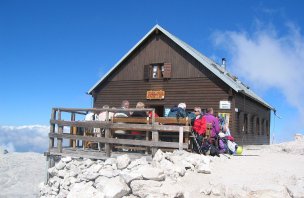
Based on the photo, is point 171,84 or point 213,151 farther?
point 171,84

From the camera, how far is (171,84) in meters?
→ 22.1

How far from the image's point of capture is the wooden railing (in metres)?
11.8

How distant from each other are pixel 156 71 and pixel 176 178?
13373mm

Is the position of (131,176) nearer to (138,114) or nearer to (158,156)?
(158,156)

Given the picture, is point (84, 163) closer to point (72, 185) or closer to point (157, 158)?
point (72, 185)

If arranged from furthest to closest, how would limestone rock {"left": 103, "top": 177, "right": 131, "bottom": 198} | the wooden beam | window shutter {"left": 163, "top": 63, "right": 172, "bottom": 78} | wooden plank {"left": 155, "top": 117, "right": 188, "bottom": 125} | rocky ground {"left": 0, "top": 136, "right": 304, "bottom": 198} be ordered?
window shutter {"left": 163, "top": 63, "right": 172, "bottom": 78}
wooden plank {"left": 155, "top": 117, "right": 188, "bottom": 125}
the wooden beam
limestone rock {"left": 103, "top": 177, "right": 131, "bottom": 198}
rocky ground {"left": 0, "top": 136, "right": 304, "bottom": 198}

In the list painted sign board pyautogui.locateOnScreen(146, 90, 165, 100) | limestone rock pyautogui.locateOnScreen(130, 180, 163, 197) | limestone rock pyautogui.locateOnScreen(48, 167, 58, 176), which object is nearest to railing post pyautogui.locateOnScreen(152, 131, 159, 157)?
limestone rock pyautogui.locateOnScreen(130, 180, 163, 197)

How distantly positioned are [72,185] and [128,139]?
2168 mm

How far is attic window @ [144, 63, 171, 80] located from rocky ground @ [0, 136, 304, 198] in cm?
998

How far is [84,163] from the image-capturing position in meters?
12.9

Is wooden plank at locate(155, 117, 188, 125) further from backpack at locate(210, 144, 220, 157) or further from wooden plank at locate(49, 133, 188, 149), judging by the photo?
backpack at locate(210, 144, 220, 157)

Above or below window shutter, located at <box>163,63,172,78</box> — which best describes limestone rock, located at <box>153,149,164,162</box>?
below

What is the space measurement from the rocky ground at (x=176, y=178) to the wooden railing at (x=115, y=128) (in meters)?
0.63

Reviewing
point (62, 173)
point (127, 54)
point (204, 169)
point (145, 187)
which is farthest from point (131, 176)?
point (127, 54)
